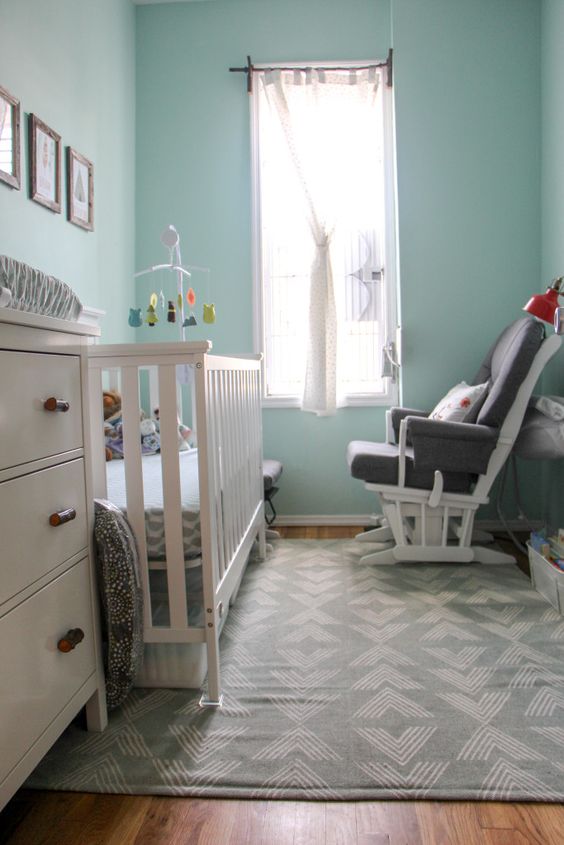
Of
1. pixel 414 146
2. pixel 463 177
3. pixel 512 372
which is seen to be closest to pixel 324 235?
pixel 414 146

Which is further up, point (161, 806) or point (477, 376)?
point (477, 376)

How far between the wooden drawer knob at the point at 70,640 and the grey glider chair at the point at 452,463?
143cm

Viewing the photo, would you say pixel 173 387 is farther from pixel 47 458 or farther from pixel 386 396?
pixel 386 396

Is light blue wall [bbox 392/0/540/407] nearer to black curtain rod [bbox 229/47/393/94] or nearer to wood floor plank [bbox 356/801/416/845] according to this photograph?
black curtain rod [bbox 229/47/393/94]

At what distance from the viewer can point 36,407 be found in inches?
43.4

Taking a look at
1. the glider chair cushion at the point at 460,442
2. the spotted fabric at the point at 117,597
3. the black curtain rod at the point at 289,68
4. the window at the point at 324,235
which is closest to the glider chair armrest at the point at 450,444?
the glider chair cushion at the point at 460,442

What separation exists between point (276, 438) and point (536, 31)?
2312mm

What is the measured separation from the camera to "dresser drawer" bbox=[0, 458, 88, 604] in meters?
0.99

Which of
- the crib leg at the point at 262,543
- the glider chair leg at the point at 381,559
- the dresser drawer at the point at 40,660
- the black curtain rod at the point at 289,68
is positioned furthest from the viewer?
the black curtain rod at the point at 289,68

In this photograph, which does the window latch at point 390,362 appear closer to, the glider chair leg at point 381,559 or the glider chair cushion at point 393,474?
the glider chair cushion at point 393,474

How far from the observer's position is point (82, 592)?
1.29m

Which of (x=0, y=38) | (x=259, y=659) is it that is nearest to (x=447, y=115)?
(x=0, y=38)

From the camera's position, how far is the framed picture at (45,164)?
86.5 inches

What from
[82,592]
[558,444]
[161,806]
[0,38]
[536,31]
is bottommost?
[161,806]
